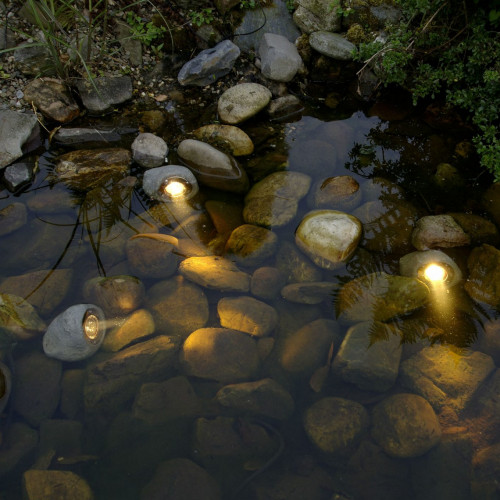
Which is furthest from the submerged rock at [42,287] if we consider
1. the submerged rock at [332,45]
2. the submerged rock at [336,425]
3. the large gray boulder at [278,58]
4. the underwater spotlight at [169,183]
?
the submerged rock at [332,45]

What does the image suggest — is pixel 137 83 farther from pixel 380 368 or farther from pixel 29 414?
pixel 380 368

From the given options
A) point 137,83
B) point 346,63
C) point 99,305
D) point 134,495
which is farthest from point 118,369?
point 346,63

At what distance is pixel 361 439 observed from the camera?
3023mm

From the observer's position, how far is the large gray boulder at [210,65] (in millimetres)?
5117

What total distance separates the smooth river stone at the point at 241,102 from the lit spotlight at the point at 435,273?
2867mm

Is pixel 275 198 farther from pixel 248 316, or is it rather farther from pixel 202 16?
pixel 202 16

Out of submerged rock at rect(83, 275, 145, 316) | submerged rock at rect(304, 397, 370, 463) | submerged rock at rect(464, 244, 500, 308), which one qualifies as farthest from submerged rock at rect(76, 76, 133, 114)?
submerged rock at rect(464, 244, 500, 308)

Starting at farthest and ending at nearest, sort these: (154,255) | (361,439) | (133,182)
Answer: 1. (133,182)
2. (154,255)
3. (361,439)

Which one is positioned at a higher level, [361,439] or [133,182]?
[133,182]

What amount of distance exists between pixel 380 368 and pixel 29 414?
2.86 m

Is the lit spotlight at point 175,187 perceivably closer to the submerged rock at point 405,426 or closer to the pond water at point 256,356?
the pond water at point 256,356

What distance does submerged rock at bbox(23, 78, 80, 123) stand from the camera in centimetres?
479

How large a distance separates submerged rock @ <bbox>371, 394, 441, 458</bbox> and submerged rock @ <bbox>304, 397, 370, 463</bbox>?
0.12 metres

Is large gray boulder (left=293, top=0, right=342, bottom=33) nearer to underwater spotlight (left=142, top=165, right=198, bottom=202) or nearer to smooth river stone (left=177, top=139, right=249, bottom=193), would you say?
smooth river stone (left=177, top=139, right=249, bottom=193)
